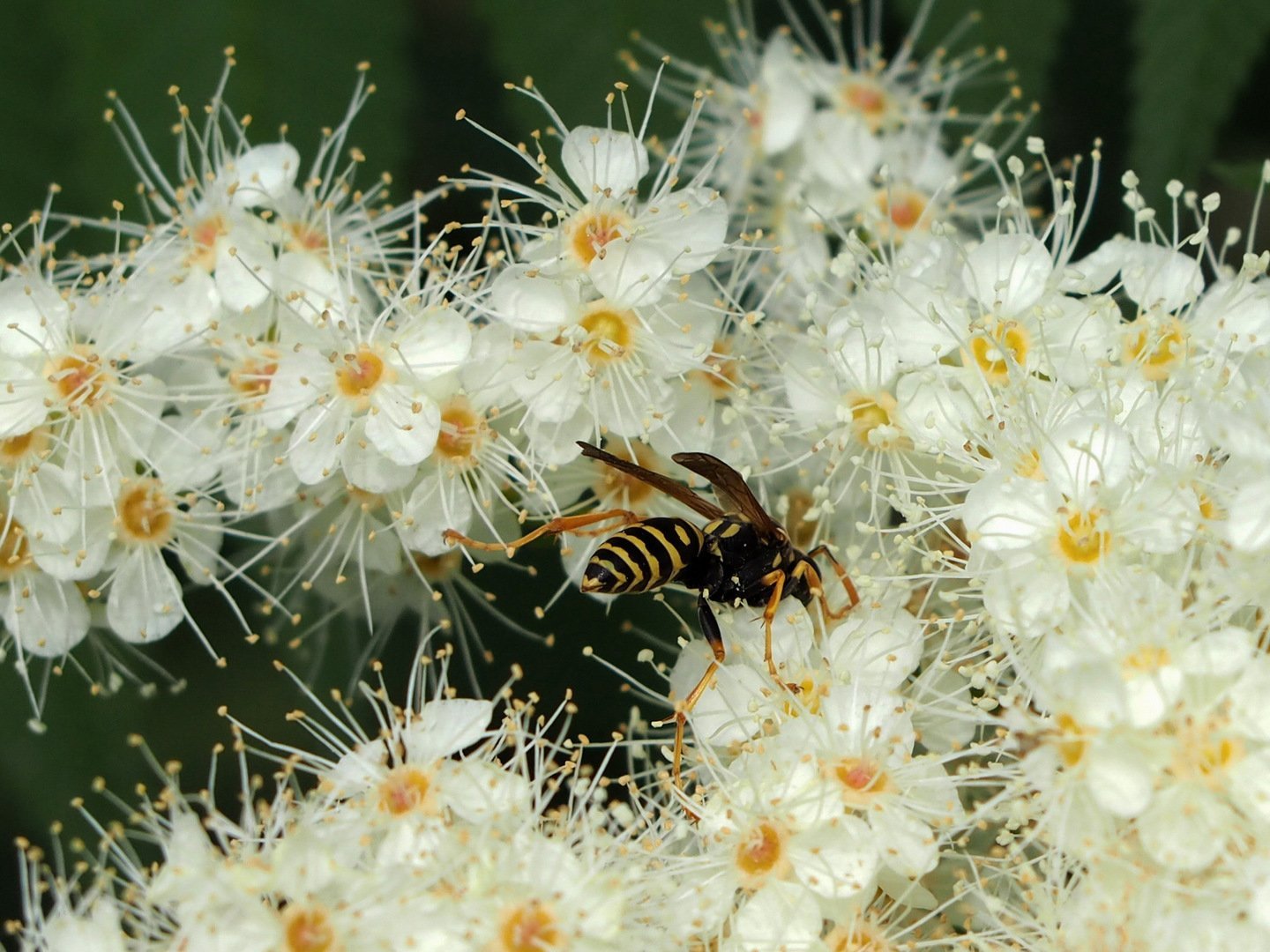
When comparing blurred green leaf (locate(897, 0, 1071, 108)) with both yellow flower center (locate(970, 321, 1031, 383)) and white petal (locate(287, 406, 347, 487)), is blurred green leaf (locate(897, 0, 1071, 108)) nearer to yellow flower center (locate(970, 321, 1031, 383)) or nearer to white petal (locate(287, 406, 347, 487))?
yellow flower center (locate(970, 321, 1031, 383))

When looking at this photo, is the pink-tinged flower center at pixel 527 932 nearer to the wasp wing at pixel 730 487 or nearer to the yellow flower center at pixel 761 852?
the yellow flower center at pixel 761 852

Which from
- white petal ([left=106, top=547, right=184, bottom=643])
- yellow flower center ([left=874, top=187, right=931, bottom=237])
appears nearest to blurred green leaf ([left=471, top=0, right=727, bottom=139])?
yellow flower center ([left=874, top=187, right=931, bottom=237])

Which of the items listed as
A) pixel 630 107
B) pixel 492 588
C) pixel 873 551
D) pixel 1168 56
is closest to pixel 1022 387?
pixel 873 551

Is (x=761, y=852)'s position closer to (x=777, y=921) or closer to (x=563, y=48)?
(x=777, y=921)

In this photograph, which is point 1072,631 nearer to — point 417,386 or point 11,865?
point 417,386

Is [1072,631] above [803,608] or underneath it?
above
